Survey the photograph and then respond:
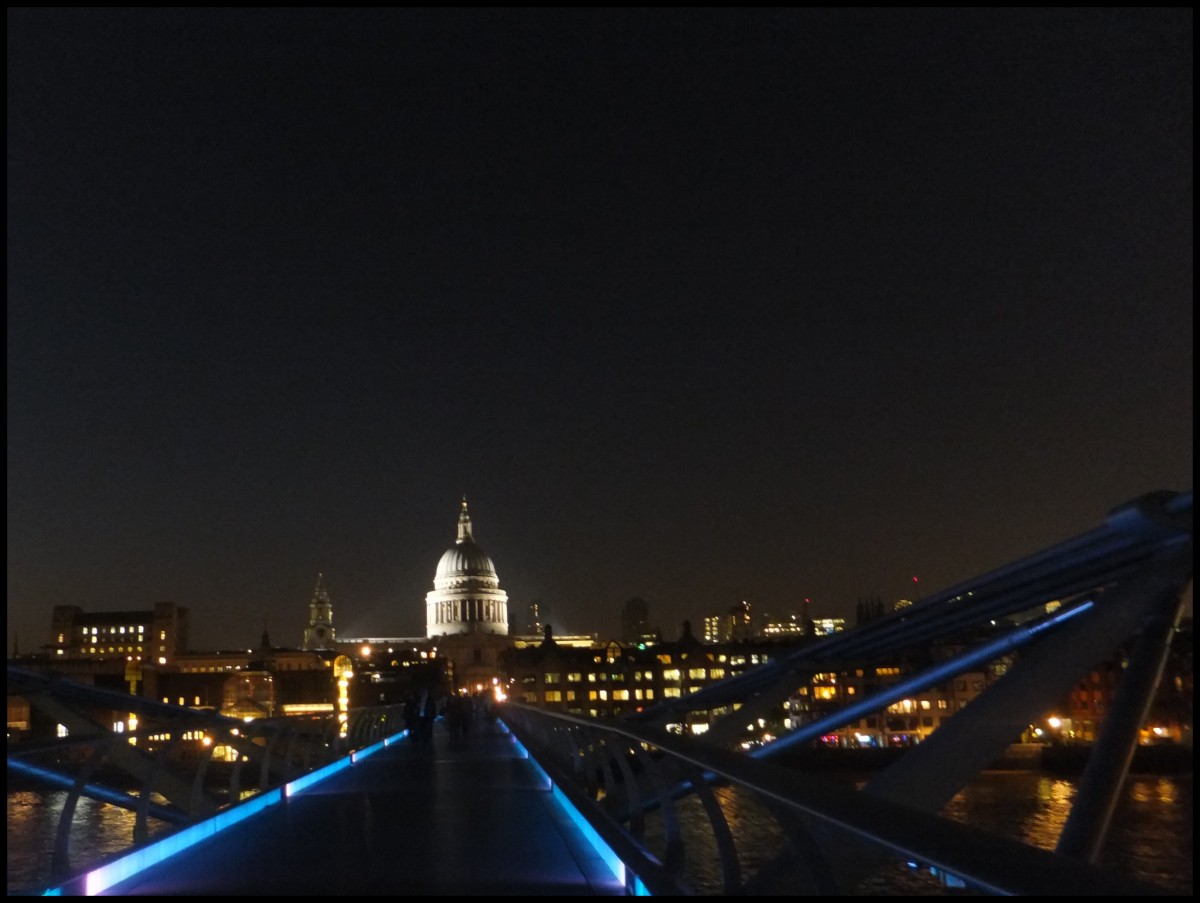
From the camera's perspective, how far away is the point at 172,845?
9422 millimetres

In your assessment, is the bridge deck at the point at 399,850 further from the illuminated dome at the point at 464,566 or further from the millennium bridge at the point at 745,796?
the illuminated dome at the point at 464,566

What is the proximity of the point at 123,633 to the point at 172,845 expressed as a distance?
190871 millimetres

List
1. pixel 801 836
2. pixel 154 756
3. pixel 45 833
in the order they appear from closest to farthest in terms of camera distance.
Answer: pixel 801 836
pixel 154 756
pixel 45 833

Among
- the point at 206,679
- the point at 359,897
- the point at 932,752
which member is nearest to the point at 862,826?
the point at 359,897

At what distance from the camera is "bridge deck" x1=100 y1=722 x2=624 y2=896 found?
24.7ft

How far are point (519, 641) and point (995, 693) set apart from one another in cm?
17481

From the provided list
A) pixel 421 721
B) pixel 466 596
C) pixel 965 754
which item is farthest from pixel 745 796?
pixel 466 596

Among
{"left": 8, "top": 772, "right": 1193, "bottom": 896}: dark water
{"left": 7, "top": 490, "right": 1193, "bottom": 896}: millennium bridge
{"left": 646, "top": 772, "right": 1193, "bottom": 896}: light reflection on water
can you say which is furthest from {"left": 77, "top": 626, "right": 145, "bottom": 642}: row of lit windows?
{"left": 7, "top": 490, "right": 1193, "bottom": 896}: millennium bridge

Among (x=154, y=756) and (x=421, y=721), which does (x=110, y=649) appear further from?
(x=154, y=756)

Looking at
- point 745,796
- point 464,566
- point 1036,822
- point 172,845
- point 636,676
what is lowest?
point 1036,822

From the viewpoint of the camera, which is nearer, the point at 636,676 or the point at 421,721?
the point at 421,721

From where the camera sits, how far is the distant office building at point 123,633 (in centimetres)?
18588

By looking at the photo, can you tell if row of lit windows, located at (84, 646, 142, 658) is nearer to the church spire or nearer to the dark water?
the church spire

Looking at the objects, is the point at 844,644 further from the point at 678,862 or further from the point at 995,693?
the point at 678,862
